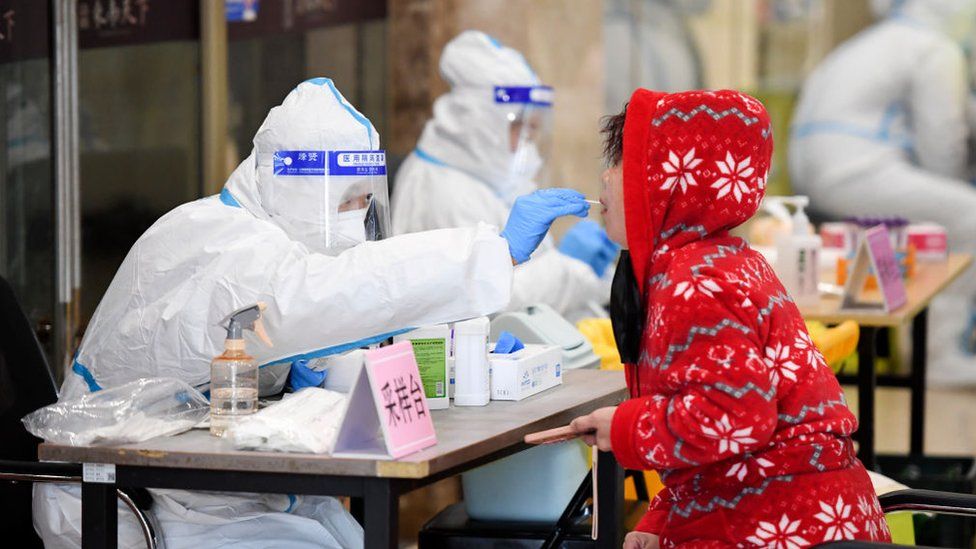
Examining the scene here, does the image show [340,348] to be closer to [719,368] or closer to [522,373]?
[522,373]

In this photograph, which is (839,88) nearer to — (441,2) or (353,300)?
(441,2)

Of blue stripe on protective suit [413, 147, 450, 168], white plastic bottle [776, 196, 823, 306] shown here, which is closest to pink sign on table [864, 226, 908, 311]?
white plastic bottle [776, 196, 823, 306]

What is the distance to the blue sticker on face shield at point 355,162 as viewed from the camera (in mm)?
2139

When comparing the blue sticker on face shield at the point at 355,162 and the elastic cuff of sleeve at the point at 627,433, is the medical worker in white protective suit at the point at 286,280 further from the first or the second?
the elastic cuff of sleeve at the point at 627,433

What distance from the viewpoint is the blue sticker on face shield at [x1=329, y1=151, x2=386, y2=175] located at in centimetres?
214

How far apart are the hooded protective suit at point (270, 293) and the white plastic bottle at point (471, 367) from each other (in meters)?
0.14

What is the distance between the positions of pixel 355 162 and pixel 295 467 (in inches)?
24.5

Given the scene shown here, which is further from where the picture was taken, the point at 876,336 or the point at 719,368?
the point at 876,336

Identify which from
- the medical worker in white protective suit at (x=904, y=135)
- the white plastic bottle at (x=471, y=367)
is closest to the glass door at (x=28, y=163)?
the white plastic bottle at (x=471, y=367)

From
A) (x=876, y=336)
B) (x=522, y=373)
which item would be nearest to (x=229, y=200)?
(x=522, y=373)

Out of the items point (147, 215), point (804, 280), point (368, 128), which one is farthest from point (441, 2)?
point (368, 128)

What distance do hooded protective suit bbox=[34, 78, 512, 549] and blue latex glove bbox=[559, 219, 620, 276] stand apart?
2.03m

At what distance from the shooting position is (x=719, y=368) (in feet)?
5.40

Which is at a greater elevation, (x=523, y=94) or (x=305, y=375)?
(x=523, y=94)
